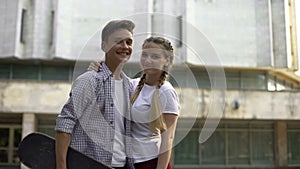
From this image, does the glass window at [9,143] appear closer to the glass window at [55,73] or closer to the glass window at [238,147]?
the glass window at [55,73]

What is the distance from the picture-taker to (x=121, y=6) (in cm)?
1755

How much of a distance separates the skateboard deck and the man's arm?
0.11 feet

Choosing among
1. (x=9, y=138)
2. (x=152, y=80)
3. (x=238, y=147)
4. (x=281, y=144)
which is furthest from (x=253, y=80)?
(x=152, y=80)

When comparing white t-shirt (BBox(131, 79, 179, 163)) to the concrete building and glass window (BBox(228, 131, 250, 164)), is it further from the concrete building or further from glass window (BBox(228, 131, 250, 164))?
glass window (BBox(228, 131, 250, 164))

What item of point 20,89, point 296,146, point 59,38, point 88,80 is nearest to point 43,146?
point 88,80

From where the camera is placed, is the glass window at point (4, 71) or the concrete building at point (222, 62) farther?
the glass window at point (4, 71)

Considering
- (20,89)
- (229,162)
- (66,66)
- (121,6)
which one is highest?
(121,6)

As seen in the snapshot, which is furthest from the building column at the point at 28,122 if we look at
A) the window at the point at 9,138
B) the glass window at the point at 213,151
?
the glass window at the point at 213,151

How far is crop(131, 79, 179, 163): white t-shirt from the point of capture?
2371 mm

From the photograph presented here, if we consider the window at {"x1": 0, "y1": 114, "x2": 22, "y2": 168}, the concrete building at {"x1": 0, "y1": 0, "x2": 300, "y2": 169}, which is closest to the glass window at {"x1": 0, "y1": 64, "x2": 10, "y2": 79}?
the concrete building at {"x1": 0, "y1": 0, "x2": 300, "y2": 169}

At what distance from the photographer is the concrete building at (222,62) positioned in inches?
634

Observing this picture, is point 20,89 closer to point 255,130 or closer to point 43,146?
point 255,130

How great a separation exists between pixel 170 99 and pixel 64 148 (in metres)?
0.63

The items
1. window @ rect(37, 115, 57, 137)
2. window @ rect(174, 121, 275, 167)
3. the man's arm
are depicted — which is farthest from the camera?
window @ rect(174, 121, 275, 167)
